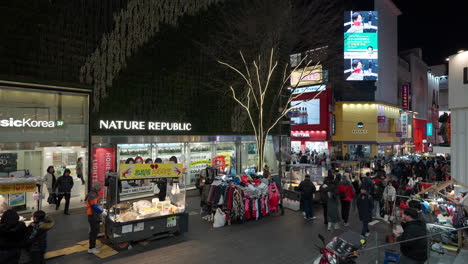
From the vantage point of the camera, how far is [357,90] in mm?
34719

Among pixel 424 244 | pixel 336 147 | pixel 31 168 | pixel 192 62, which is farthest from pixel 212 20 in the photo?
pixel 336 147

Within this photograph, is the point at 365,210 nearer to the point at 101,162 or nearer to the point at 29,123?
the point at 101,162

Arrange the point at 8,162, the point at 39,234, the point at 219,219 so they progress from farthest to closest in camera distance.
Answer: the point at 8,162 → the point at 219,219 → the point at 39,234

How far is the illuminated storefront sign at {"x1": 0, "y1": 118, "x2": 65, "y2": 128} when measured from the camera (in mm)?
9648

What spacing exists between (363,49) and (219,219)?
106ft

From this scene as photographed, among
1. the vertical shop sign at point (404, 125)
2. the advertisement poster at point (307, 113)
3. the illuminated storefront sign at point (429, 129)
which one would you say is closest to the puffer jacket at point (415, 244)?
the advertisement poster at point (307, 113)

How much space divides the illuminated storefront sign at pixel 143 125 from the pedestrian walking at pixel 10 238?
6.82 m

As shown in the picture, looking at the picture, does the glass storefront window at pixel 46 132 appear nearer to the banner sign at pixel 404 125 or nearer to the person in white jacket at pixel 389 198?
the person in white jacket at pixel 389 198

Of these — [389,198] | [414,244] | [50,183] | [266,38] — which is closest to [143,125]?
[50,183]

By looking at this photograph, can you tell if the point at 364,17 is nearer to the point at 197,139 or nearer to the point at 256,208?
the point at 197,139

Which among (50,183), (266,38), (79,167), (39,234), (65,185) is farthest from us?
(266,38)

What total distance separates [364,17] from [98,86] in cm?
3345

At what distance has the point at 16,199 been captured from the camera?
10047mm

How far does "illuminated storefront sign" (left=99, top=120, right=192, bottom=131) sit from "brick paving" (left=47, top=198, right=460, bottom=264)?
12.5 ft
